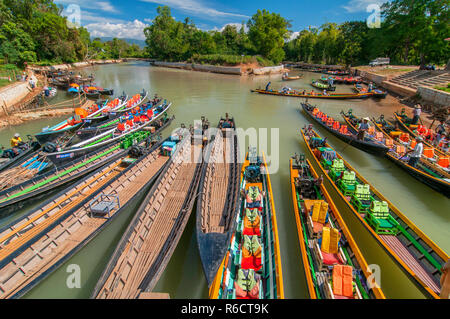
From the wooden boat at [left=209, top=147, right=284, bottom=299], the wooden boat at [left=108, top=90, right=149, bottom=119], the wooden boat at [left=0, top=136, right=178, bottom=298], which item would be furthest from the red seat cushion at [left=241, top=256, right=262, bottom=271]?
the wooden boat at [left=108, top=90, right=149, bottom=119]

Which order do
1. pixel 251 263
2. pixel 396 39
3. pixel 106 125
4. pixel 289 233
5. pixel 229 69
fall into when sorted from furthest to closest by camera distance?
pixel 229 69 < pixel 396 39 < pixel 106 125 < pixel 289 233 < pixel 251 263

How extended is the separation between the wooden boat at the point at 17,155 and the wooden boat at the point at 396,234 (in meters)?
18.2

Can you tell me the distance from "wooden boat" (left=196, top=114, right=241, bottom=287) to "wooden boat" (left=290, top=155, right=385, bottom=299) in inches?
111

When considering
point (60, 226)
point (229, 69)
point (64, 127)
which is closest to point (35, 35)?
point (229, 69)

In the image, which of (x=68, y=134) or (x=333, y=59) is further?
(x=333, y=59)

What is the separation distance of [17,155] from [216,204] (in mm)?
13342

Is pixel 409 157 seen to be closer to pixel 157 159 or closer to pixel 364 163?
pixel 364 163

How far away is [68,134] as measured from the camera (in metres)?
18.8

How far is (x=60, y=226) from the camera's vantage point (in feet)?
29.8

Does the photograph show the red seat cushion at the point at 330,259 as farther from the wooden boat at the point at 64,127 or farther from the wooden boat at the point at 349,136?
the wooden boat at the point at 64,127

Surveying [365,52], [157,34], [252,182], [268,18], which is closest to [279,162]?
[252,182]

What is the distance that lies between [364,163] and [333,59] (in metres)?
79.6

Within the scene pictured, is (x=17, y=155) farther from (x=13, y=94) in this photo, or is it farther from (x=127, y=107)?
(x=13, y=94)

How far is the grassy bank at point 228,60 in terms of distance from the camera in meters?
69.1
